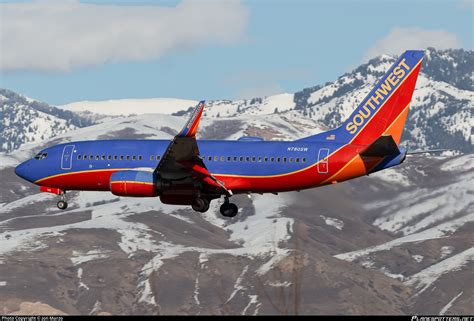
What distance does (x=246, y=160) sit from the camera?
87312mm

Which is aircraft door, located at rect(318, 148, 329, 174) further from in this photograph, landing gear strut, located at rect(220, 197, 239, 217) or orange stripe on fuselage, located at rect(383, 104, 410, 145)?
landing gear strut, located at rect(220, 197, 239, 217)

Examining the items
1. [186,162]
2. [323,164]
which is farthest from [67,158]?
[323,164]

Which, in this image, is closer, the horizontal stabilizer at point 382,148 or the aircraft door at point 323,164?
the horizontal stabilizer at point 382,148

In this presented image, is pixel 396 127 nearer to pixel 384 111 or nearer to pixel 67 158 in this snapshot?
pixel 384 111

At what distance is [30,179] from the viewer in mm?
96562

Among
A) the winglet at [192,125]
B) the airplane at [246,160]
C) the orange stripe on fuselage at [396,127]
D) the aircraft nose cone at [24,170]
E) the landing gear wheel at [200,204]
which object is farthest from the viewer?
the aircraft nose cone at [24,170]

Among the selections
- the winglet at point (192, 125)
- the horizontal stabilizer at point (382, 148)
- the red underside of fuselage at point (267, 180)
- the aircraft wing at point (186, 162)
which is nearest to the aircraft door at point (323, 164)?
the red underside of fuselage at point (267, 180)

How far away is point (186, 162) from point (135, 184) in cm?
464

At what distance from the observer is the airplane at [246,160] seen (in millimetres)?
85188

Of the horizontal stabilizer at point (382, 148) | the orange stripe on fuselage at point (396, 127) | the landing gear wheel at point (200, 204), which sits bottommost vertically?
the landing gear wheel at point (200, 204)

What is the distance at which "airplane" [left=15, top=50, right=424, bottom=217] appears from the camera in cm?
8519

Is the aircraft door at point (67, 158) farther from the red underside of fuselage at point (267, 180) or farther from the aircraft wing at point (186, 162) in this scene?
the aircraft wing at point (186, 162)

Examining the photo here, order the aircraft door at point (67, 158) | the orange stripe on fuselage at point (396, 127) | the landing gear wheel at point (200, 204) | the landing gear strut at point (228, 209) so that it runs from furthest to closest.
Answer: the aircraft door at point (67, 158) < the landing gear strut at point (228, 209) < the orange stripe on fuselage at point (396, 127) < the landing gear wheel at point (200, 204)

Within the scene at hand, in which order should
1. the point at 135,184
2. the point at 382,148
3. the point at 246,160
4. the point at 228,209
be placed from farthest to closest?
the point at 228,209
the point at 246,160
the point at 135,184
the point at 382,148
